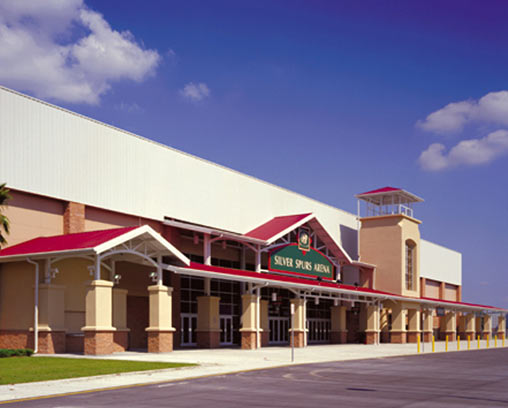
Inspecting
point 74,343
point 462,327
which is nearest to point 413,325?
point 462,327

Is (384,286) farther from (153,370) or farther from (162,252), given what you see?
(153,370)

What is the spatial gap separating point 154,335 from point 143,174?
10544 millimetres

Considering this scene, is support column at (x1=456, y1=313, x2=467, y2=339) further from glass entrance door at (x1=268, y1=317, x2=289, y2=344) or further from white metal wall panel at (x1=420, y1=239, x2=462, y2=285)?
glass entrance door at (x1=268, y1=317, x2=289, y2=344)

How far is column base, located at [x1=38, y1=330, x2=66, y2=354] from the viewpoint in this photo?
2820 cm

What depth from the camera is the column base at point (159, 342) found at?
3030cm

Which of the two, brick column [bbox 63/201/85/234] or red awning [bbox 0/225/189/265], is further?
brick column [bbox 63/201/85/234]

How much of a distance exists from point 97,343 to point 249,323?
11.9 meters

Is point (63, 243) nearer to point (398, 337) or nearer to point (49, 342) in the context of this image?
point (49, 342)

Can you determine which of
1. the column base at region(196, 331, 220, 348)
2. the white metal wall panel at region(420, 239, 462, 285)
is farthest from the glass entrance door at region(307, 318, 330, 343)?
the white metal wall panel at region(420, 239, 462, 285)

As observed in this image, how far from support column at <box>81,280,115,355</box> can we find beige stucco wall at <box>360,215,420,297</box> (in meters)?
34.5

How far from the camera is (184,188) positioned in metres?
40.7

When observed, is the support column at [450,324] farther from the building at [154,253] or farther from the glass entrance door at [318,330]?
the glass entrance door at [318,330]

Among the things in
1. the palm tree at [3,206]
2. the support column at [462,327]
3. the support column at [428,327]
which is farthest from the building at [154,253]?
the support column at [462,327]

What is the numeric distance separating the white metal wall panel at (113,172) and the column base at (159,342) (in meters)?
7.80
